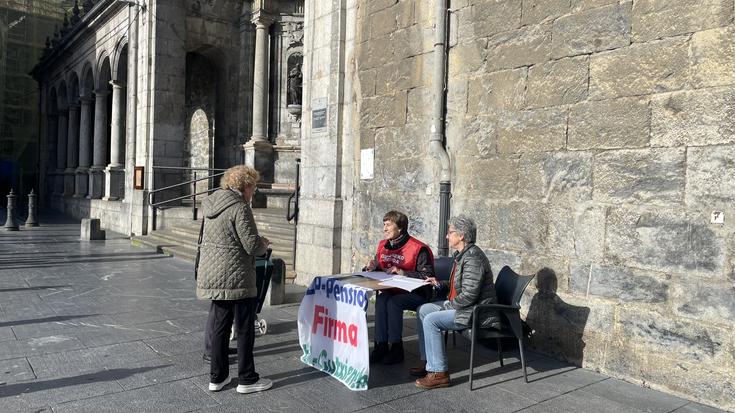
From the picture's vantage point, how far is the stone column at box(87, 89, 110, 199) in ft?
73.2

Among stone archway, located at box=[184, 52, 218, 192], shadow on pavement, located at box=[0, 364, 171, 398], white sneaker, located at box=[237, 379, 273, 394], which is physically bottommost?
shadow on pavement, located at box=[0, 364, 171, 398]

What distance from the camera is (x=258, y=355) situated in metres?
5.23

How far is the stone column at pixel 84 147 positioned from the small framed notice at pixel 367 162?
19.8m

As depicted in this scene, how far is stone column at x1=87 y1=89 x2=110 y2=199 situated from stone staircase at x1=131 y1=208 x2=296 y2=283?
8.95 m

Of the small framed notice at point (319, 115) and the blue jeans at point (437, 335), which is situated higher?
the small framed notice at point (319, 115)

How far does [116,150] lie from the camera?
2012 cm

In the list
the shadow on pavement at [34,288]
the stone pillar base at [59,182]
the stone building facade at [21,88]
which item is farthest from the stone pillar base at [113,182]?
the stone building facade at [21,88]

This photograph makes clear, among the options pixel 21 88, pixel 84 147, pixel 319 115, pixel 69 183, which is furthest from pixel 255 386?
pixel 21 88

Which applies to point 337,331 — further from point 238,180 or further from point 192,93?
point 192,93

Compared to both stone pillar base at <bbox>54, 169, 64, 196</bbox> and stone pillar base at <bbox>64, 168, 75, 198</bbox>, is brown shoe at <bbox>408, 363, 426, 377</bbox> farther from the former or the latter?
stone pillar base at <bbox>54, 169, 64, 196</bbox>

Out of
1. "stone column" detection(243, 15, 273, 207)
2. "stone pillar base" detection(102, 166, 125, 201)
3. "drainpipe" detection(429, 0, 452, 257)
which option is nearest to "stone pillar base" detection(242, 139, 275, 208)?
"stone column" detection(243, 15, 273, 207)

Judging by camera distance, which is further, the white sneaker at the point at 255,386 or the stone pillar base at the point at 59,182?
the stone pillar base at the point at 59,182

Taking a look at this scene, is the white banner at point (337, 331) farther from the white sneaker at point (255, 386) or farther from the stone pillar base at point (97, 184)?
the stone pillar base at point (97, 184)

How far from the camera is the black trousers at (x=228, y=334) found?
13.8 feet
